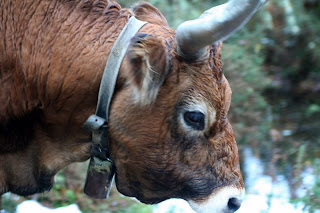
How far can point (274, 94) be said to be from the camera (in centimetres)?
845

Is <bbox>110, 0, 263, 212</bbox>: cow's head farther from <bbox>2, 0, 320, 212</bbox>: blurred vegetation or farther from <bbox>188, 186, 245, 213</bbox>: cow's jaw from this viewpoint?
<bbox>2, 0, 320, 212</bbox>: blurred vegetation

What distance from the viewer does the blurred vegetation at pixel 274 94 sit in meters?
5.28

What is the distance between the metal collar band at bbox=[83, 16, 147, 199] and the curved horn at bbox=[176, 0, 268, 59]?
1.10ft

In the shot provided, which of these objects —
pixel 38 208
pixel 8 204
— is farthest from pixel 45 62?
pixel 38 208

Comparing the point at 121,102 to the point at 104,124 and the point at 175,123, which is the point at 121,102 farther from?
the point at 175,123

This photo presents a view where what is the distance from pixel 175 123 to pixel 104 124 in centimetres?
40

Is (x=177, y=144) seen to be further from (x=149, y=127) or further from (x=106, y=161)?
(x=106, y=161)

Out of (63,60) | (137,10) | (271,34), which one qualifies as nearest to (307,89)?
(271,34)

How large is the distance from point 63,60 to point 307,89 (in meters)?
5.99

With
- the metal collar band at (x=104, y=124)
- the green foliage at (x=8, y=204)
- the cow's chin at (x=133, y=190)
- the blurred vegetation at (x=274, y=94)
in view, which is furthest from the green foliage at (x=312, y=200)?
the green foliage at (x=8, y=204)

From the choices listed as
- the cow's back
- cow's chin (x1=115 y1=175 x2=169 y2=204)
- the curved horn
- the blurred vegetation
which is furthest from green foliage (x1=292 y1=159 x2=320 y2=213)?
the cow's back

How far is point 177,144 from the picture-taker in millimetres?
3166

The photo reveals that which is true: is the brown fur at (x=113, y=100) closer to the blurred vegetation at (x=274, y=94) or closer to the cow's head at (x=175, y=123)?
the cow's head at (x=175, y=123)

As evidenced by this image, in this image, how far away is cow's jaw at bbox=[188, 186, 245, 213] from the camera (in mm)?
3246
